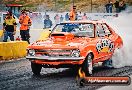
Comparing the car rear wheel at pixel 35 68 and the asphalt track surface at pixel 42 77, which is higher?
the car rear wheel at pixel 35 68

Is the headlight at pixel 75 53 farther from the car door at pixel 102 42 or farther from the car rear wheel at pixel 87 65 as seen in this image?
the car door at pixel 102 42

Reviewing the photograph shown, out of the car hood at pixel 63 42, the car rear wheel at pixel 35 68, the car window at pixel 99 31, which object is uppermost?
the car window at pixel 99 31

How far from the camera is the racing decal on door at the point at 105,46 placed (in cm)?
1166

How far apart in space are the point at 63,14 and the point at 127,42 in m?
17.1

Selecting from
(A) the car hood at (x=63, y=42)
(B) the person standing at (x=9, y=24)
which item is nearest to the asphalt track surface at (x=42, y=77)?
(A) the car hood at (x=63, y=42)

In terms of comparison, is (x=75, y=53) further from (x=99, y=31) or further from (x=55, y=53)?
(x=99, y=31)

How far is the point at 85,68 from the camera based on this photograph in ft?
35.4

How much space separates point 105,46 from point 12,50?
15.7 feet

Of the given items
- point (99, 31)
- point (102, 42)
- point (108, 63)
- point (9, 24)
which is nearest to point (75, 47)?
point (102, 42)

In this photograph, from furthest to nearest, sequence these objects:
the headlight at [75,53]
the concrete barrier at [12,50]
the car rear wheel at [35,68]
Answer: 1. the concrete barrier at [12,50]
2. the car rear wheel at [35,68]
3. the headlight at [75,53]

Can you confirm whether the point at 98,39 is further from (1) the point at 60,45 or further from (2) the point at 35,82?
(2) the point at 35,82

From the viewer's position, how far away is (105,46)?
12.0 meters

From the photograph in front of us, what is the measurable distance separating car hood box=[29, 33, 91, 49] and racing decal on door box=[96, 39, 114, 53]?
15.4 inches

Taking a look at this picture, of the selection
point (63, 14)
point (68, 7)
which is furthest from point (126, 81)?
point (68, 7)
